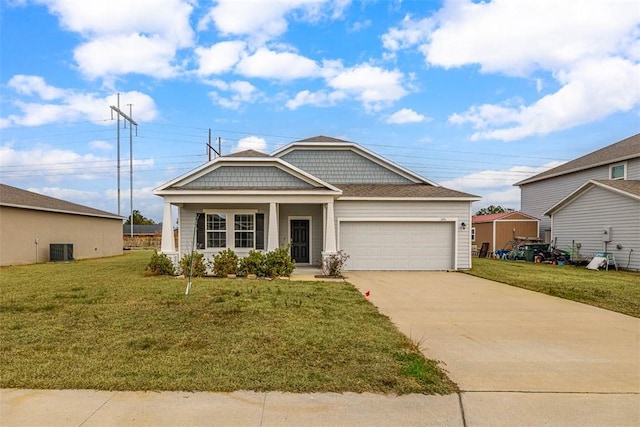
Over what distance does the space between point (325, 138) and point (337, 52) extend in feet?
12.4

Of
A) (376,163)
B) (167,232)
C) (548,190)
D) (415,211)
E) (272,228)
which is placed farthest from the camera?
(548,190)

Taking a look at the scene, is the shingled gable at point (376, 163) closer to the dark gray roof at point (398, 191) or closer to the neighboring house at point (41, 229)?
the dark gray roof at point (398, 191)

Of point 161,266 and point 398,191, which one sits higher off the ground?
point 398,191

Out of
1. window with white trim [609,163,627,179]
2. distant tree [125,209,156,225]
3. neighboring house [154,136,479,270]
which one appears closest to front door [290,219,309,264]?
neighboring house [154,136,479,270]

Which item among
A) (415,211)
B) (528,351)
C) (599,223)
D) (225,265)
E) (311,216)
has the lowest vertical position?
(528,351)

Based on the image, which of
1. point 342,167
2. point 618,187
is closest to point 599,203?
point 618,187

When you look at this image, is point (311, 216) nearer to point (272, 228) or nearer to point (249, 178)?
point (272, 228)

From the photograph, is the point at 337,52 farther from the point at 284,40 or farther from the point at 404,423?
the point at 404,423

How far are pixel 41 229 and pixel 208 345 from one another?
19.2 meters

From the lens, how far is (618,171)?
2041 centimetres

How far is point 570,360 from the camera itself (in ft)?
15.8

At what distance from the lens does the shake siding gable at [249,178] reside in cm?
1409

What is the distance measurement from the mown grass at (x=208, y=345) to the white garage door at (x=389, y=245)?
6.49 m

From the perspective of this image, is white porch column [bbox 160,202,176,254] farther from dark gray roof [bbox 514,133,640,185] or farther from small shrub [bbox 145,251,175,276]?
dark gray roof [bbox 514,133,640,185]
